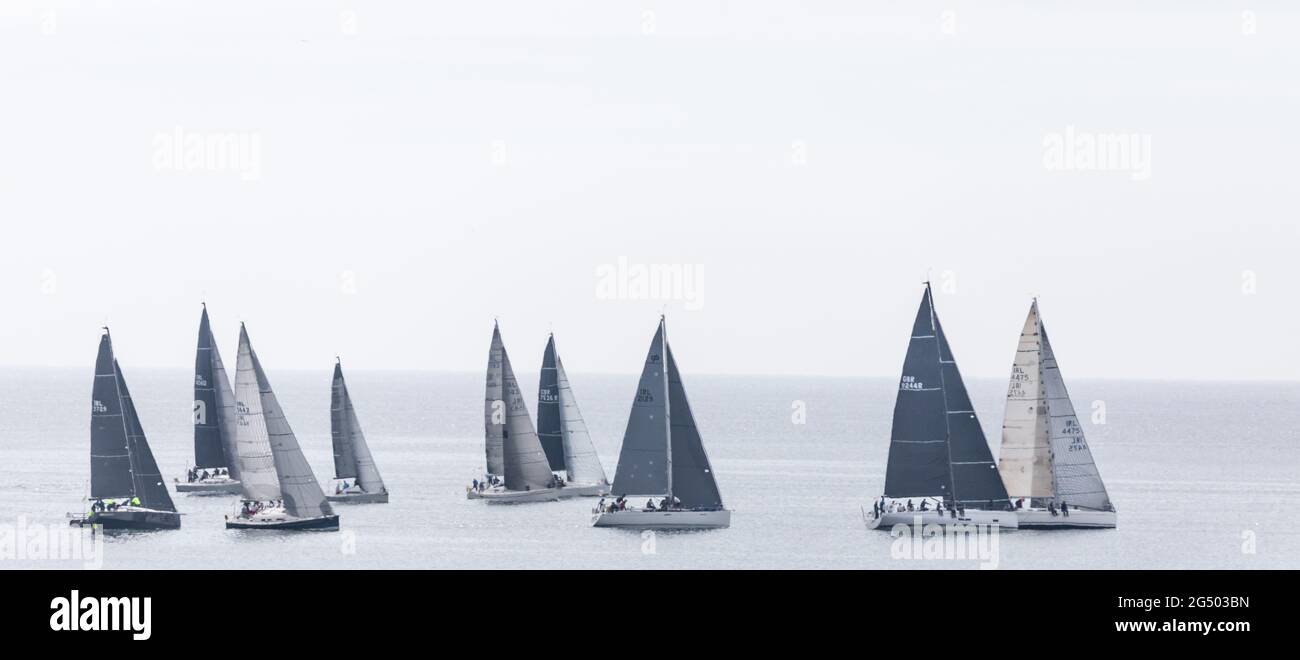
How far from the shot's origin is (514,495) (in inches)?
3546

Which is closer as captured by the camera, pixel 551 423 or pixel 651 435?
pixel 651 435

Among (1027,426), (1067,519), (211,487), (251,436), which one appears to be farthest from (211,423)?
(1067,519)

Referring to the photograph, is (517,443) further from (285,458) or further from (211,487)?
(285,458)

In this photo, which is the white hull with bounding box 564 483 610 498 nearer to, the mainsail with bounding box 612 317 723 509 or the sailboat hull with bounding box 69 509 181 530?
the mainsail with bounding box 612 317 723 509

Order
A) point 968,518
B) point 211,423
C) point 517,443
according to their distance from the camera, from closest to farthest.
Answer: point 968,518
point 517,443
point 211,423

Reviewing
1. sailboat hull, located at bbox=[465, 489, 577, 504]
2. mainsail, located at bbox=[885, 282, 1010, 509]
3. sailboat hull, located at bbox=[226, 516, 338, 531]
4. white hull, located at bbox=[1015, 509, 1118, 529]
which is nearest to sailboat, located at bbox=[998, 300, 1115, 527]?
white hull, located at bbox=[1015, 509, 1118, 529]

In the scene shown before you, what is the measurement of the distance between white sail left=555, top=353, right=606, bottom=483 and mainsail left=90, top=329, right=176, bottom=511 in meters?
25.0

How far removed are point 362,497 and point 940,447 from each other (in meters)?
30.2

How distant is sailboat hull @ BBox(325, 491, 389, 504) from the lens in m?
87.6

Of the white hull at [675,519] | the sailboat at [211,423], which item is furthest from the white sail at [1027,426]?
the sailboat at [211,423]

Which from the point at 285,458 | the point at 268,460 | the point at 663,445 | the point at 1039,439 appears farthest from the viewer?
the point at 1039,439

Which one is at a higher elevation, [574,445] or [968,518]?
[574,445]

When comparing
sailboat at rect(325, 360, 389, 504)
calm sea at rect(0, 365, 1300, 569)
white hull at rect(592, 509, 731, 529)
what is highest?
sailboat at rect(325, 360, 389, 504)

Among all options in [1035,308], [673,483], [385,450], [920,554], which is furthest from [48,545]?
[385,450]
